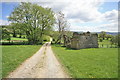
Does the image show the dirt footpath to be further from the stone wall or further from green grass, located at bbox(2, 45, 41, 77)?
the stone wall

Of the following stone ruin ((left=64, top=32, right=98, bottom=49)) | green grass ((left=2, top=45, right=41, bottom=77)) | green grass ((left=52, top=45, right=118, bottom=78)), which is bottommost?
green grass ((left=52, top=45, right=118, bottom=78))

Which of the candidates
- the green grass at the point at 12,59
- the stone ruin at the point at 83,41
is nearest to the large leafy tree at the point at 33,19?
the stone ruin at the point at 83,41

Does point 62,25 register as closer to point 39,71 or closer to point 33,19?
point 33,19

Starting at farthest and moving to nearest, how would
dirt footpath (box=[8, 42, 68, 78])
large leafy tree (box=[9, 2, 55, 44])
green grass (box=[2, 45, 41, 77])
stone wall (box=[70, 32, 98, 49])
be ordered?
1. large leafy tree (box=[9, 2, 55, 44])
2. stone wall (box=[70, 32, 98, 49])
3. green grass (box=[2, 45, 41, 77])
4. dirt footpath (box=[8, 42, 68, 78])

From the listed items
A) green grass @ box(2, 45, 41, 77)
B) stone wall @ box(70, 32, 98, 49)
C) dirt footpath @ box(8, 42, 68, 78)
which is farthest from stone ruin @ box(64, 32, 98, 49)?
dirt footpath @ box(8, 42, 68, 78)

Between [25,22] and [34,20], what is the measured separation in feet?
10.1

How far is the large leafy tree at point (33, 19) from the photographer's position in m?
36.1

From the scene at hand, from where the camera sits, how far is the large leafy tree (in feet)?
118

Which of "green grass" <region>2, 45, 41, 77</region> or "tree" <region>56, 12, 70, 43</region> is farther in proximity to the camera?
"tree" <region>56, 12, 70, 43</region>

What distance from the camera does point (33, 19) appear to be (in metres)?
36.6

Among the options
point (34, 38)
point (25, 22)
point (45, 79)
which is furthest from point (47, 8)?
point (45, 79)

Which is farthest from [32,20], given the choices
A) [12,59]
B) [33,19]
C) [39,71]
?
[39,71]

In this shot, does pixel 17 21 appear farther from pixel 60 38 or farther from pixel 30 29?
pixel 60 38

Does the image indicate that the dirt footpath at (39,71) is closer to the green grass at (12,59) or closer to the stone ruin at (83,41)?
the green grass at (12,59)
